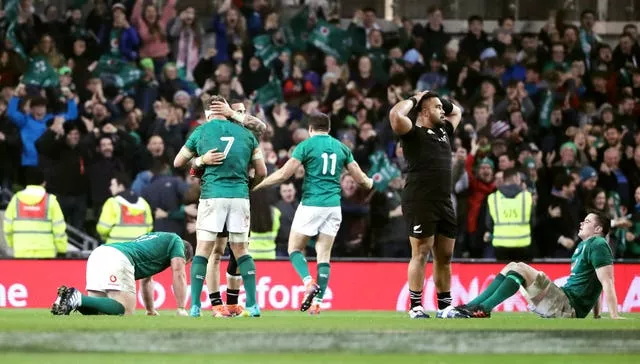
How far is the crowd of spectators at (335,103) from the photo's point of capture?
2320 cm

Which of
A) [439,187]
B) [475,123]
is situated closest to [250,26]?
[475,123]

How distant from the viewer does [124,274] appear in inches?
603

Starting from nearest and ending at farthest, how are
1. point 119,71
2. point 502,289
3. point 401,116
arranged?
point 401,116 < point 502,289 < point 119,71

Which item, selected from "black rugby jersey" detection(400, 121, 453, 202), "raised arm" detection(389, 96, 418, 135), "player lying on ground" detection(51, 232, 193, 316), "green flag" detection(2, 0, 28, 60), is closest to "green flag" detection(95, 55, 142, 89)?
"green flag" detection(2, 0, 28, 60)

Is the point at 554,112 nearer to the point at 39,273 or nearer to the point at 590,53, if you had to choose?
the point at 590,53

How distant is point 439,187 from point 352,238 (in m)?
8.82

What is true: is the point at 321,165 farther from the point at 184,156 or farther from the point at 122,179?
the point at 122,179

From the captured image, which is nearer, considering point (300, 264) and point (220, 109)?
point (220, 109)

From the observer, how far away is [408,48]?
91.0 feet

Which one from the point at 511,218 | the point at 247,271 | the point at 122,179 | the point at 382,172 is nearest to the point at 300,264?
the point at 247,271

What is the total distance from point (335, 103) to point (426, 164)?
1070 centimetres

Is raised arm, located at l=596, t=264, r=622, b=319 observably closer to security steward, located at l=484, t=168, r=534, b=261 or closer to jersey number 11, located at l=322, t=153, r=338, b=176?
jersey number 11, located at l=322, t=153, r=338, b=176

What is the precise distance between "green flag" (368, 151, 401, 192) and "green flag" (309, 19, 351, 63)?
4.19 metres

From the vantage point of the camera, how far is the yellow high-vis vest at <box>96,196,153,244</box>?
20.7 meters
